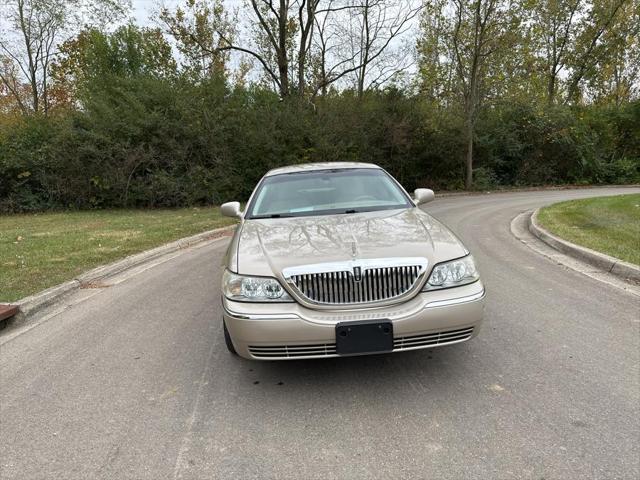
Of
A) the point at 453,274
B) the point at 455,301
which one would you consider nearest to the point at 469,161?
the point at 453,274

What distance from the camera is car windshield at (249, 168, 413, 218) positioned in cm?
446

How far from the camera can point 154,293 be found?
19.5ft

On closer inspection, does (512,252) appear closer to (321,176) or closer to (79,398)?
(321,176)

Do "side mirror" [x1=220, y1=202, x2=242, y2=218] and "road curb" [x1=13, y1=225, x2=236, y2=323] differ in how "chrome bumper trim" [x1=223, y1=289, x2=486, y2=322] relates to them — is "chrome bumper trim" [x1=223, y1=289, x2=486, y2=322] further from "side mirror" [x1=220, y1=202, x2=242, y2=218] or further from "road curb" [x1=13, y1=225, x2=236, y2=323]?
"road curb" [x1=13, y1=225, x2=236, y2=323]

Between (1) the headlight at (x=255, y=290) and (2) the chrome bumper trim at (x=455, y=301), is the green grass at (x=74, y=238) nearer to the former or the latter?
(1) the headlight at (x=255, y=290)

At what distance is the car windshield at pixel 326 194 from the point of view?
A: 4.46 meters

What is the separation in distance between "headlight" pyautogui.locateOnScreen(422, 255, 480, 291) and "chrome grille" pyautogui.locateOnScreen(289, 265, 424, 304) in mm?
240

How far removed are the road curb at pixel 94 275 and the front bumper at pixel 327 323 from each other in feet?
11.4

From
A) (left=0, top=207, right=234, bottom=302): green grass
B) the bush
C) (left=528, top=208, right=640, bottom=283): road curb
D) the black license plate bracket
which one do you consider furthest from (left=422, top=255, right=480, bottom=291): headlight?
the bush

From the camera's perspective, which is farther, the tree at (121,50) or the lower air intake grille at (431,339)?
the tree at (121,50)

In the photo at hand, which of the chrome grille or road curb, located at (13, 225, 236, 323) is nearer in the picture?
the chrome grille

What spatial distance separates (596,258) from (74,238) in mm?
9818

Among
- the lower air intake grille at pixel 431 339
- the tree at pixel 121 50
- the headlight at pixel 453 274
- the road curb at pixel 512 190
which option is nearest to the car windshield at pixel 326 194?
the headlight at pixel 453 274

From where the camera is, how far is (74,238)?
9.80m
